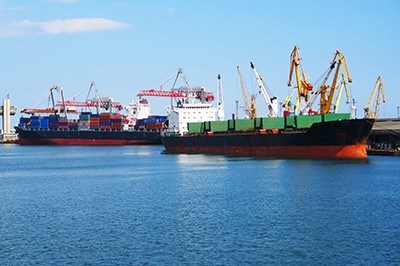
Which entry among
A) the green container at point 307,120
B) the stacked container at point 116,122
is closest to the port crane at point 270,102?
the green container at point 307,120

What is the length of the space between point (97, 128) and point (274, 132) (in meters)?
61.5

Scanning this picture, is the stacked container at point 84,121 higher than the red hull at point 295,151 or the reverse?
higher

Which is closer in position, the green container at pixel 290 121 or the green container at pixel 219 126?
the green container at pixel 290 121

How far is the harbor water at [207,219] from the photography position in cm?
1861

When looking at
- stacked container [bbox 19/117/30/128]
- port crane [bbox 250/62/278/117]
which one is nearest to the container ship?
port crane [bbox 250/62/278/117]

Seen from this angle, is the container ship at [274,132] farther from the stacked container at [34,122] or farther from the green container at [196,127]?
the stacked container at [34,122]

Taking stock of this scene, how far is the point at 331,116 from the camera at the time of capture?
175ft

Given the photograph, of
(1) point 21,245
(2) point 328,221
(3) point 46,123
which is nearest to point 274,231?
(2) point 328,221

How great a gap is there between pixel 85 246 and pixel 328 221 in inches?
365

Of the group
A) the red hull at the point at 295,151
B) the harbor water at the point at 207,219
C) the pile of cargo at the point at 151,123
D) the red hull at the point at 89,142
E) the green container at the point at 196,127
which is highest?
the pile of cargo at the point at 151,123

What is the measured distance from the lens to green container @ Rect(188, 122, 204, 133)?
227ft

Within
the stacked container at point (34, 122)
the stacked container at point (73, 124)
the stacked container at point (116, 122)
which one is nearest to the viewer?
the stacked container at point (116, 122)

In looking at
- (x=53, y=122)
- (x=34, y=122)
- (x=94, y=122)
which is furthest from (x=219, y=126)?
(x=34, y=122)

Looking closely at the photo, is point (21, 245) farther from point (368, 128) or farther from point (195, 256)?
point (368, 128)
